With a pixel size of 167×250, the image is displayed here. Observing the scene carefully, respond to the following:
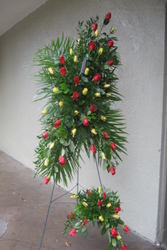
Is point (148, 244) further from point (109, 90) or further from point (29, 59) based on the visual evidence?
point (29, 59)

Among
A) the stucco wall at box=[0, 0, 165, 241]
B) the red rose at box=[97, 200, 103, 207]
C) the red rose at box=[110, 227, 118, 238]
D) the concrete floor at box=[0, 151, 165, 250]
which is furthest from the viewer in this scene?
the concrete floor at box=[0, 151, 165, 250]

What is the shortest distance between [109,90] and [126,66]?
799 mm

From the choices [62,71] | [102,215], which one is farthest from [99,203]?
[62,71]

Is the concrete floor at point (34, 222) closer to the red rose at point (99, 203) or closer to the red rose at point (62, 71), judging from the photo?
the red rose at point (99, 203)

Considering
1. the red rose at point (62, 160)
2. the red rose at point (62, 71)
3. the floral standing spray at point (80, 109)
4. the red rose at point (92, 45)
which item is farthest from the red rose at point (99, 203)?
the red rose at point (92, 45)

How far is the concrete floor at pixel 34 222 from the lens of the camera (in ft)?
8.80

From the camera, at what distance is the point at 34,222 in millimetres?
3166

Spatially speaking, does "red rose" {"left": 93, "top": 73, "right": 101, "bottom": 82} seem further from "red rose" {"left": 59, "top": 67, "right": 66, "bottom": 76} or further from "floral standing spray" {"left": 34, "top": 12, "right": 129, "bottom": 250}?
"red rose" {"left": 59, "top": 67, "right": 66, "bottom": 76}

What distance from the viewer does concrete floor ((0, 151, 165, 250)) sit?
2.68 meters

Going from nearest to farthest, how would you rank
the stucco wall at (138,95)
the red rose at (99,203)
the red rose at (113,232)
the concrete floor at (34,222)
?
the red rose at (113,232)
the red rose at (99,203)
the stucco wall at (138,95)
the concrete floor at (34,222)

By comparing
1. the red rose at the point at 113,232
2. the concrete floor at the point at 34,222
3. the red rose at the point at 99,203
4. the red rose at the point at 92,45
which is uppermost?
the red rose at the point at 92,45

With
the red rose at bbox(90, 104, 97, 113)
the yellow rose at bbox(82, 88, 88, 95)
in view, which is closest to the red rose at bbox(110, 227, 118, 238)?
the red rose at bbox(90, 104, 97, 113)

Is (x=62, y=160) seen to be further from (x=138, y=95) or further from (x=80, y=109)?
(x=138, y=95)

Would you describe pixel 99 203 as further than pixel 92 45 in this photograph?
Yes
